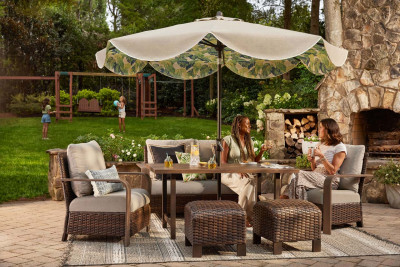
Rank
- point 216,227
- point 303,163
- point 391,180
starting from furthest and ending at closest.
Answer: point 303,163
point 391,180
point 216,227

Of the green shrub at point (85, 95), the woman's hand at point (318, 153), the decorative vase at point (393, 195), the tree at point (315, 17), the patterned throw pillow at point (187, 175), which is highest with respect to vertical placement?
the tree at point (315, 17)

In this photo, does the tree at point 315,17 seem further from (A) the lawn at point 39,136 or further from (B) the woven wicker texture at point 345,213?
(B) the woven wicker texture at point 345,213

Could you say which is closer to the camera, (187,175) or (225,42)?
(225,42)

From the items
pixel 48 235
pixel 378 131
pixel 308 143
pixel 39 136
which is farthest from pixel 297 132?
pixel 39 136

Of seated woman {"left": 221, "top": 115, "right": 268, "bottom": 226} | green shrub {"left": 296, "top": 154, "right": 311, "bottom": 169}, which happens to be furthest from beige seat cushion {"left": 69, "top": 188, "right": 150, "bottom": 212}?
green shrub {"left": 296, "top": 154, "right": 311, "bottom": 169}

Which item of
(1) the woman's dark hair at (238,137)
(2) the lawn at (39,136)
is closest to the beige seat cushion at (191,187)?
(1) the woman's dark hair at (238,137)

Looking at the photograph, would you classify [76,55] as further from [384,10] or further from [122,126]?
[384,10]

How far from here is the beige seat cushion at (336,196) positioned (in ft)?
18.4

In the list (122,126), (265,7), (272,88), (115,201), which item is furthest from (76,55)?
(115,201)

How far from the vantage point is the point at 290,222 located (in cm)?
462

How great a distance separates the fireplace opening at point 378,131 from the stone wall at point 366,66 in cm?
31

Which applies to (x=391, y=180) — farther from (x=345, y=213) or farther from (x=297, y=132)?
(x=297, y=132)

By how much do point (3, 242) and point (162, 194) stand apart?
1823mm

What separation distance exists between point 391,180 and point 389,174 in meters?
0.11
